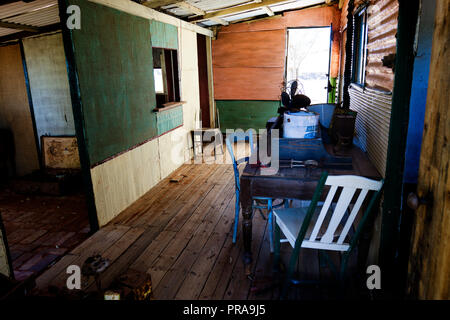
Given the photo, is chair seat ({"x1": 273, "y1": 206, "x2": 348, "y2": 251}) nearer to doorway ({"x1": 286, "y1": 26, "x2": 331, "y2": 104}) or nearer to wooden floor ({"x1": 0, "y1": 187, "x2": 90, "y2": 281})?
wooden floor ({"x1": 0, "y1": 187, "x2": 90, "y2": 281})

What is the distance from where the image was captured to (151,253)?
3.22m

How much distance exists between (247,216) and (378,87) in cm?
173

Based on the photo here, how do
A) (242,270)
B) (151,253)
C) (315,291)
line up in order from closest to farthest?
(315,291) < (242,270) < (151,253)

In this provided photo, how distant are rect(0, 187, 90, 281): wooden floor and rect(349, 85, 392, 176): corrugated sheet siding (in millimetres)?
3188

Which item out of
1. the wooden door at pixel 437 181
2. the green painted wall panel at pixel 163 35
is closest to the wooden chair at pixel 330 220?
the wooden door at pixel 437 181

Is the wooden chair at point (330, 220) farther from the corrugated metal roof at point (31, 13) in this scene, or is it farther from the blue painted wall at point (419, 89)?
the corrugated metal roof at point (31, 13)

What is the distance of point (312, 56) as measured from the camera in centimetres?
799

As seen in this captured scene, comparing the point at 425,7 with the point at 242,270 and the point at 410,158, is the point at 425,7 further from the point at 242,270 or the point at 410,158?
the point at 242,270

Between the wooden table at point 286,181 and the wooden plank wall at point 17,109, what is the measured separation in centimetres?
470

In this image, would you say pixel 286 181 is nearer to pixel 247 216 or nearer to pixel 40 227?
pixel 247 216

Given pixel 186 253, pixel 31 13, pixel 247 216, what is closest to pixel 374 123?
pixel 247 216

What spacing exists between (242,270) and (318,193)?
121 centimetres

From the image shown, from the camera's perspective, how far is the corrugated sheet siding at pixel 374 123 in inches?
99.7

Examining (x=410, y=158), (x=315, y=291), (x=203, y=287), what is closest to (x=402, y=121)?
(x=410, y=158)
